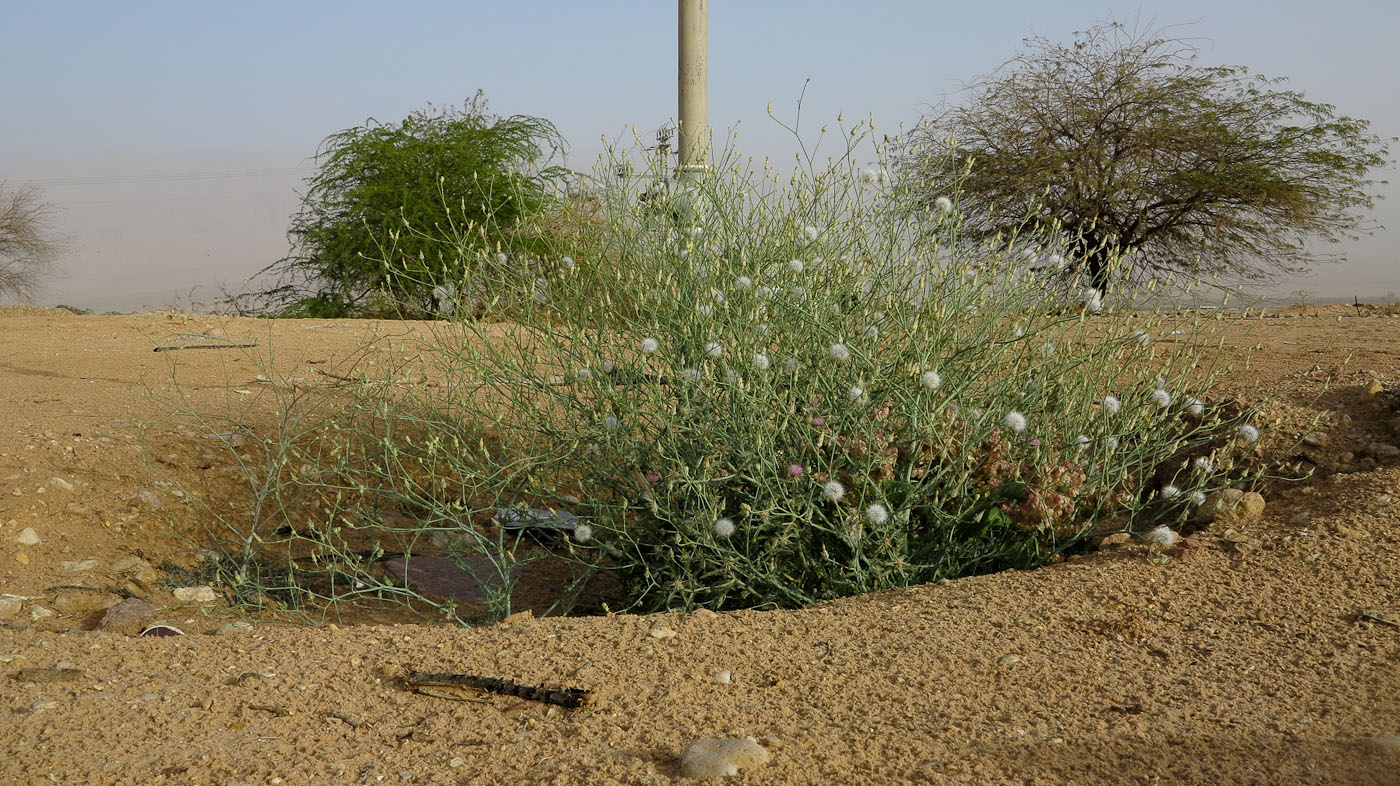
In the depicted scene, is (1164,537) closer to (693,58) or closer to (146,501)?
(146,501)

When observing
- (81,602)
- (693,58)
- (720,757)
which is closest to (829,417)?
(720,757)

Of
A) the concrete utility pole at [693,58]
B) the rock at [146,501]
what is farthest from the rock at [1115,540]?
the concrete utility pole at [693,58]

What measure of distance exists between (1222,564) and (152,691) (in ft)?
8.31

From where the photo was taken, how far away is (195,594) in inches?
145

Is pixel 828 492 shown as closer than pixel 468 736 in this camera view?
No

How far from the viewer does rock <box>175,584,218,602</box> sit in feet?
12.0

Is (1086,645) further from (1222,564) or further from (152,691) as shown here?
(152,691)

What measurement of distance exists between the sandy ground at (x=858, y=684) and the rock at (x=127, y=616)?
85mm

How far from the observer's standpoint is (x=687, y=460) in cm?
324

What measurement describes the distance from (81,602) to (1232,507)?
356cm

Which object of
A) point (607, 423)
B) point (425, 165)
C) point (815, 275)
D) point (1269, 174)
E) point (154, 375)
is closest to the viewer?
point (607, 423)

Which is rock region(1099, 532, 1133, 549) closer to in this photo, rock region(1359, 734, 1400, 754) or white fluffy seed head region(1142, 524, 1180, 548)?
white fluffy seed head region(1142, 524, 1180, 548)

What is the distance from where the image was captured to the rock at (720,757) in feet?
6.02

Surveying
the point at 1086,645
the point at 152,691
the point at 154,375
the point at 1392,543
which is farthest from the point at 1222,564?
the point at 154,375
